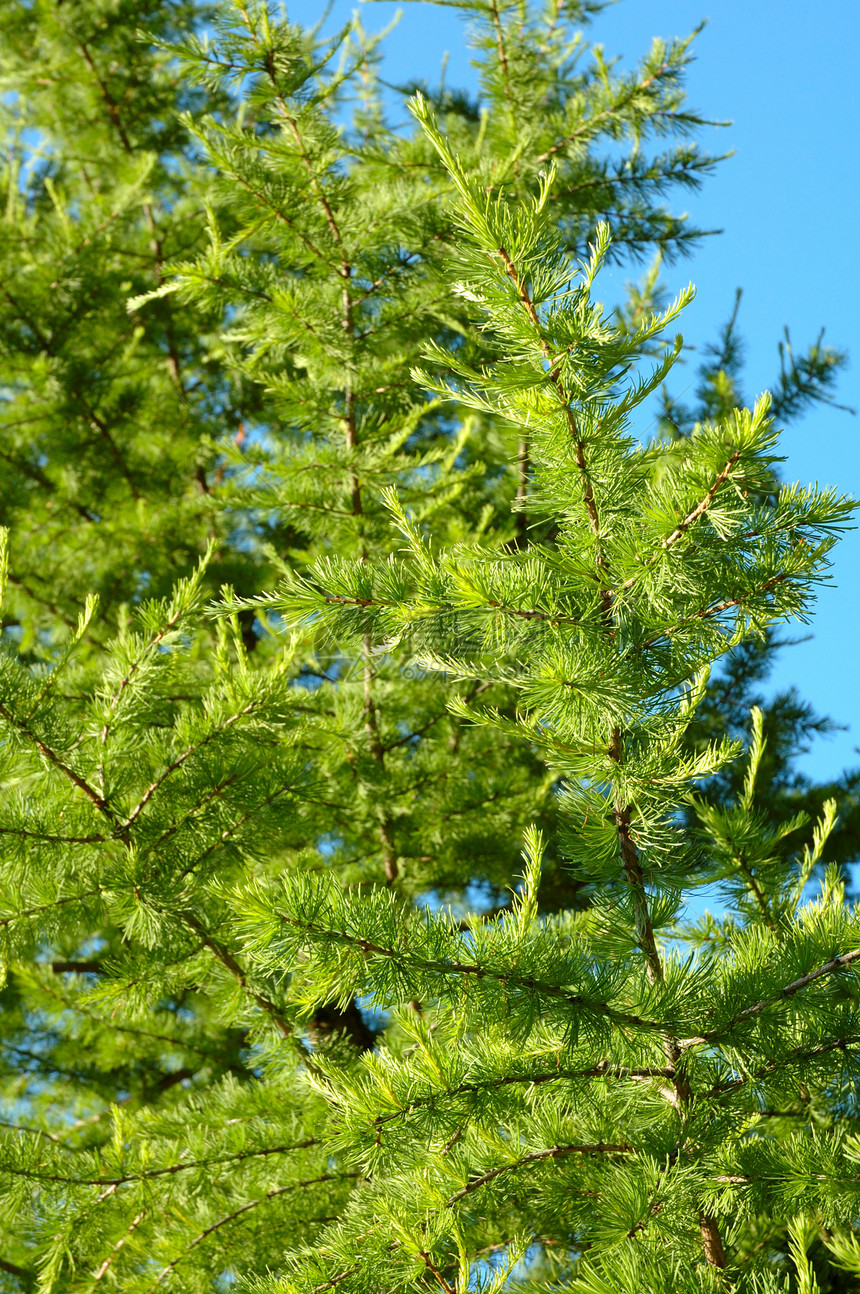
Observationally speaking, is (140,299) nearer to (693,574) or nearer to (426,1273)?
(693,574)

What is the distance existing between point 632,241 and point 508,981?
3.63 metres

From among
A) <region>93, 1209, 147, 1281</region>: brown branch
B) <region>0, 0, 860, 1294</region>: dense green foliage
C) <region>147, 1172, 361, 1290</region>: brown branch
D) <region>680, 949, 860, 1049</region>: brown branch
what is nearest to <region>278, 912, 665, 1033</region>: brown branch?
<region>0, 0, 860, 1294</region>: dense green foliage

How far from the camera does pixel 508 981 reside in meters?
1.86

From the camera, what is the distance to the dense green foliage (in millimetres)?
1861

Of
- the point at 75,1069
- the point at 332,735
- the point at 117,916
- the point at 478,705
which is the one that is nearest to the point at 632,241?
the point at 478,705

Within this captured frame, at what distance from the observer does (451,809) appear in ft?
13.5

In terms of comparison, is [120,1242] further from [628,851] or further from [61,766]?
[628,851]

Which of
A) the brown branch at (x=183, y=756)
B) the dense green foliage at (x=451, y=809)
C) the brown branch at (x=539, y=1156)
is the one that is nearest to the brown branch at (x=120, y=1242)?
the dense green foliage at (x=451, y=809)

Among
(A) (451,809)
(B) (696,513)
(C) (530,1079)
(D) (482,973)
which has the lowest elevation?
(C) (530,1079)

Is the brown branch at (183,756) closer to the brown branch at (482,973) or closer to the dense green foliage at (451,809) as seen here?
the dense green foliage at (451,809)

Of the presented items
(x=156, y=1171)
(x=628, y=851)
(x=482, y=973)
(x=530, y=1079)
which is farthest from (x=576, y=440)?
(x=156, y=1171)

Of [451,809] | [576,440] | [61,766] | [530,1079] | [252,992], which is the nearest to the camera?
[576,440]

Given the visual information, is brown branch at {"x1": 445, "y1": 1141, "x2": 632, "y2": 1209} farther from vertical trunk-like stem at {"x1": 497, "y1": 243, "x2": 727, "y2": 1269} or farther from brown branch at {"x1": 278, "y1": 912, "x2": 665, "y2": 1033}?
brown branch at {"x1": 278, "y1": 912, "x2": 665, "y2": 1033}

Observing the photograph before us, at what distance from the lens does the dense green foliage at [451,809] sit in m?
1.86
